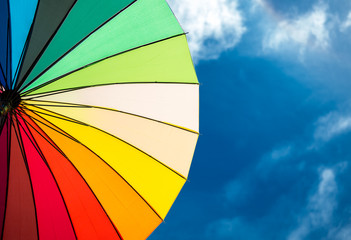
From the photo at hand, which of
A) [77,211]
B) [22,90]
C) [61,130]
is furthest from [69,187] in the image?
[22,90]

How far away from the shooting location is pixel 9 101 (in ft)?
12.5

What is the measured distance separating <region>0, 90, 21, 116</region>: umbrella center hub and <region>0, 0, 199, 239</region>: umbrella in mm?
12

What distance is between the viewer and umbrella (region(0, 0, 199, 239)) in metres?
4.14

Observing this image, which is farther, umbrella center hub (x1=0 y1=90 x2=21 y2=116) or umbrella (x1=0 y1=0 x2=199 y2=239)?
umbrella (x1=0 y1=0 x2=199 y2=239)

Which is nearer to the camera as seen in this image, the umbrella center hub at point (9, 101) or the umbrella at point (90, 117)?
the umbrella center hub at point (9, 101)

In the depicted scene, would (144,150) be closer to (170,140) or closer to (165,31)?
(170,140)

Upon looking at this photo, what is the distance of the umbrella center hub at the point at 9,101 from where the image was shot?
3.75 metres

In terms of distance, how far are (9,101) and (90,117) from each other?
1.11m

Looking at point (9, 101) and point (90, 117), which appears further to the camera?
point (90, 117)

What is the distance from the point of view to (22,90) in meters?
4.01

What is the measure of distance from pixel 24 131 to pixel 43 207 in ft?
3.38

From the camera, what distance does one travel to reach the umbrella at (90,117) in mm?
4137

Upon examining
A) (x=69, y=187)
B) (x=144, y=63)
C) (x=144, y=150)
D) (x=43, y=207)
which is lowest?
(x=43, y=207)

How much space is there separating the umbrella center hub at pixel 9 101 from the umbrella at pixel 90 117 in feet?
0.04
